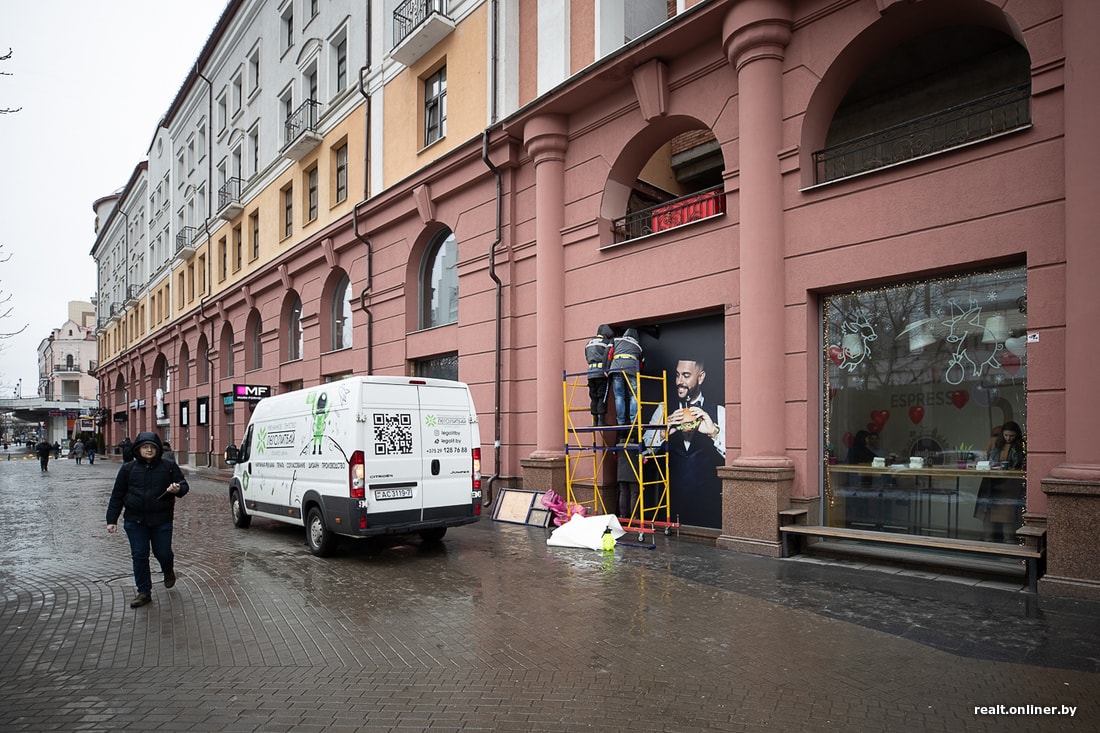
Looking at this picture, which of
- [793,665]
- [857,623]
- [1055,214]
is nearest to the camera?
[793,665]

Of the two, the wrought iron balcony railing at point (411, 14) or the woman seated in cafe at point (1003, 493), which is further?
the wrought iron balcony railing at point (411, 14)

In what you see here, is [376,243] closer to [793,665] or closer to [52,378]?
[793,665]

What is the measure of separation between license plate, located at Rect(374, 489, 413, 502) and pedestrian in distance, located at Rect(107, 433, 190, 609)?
7.90 feet

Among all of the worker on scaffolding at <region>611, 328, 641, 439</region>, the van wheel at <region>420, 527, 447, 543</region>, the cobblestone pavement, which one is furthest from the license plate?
the worker on scaffolding at <region>611, 328, 641, 439</region>

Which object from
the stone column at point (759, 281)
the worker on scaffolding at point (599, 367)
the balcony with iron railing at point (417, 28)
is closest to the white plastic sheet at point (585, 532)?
the stone column at point (759, 281)

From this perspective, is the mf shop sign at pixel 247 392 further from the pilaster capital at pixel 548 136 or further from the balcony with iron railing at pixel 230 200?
the pilaster capital at pixel 548 136

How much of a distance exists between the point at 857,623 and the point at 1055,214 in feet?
15.9

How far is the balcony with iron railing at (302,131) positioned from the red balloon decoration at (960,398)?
19.8 metres

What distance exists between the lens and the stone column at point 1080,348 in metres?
6.78

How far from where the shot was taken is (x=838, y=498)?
9430 millimetres

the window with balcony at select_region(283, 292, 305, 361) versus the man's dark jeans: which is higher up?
the window with balcony at select_region(283, 292, 305, 361)

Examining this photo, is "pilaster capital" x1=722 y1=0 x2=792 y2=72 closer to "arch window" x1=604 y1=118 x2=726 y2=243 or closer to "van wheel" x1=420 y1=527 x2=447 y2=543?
"arch window" x1=604 y1=118 x2=726 y2=243

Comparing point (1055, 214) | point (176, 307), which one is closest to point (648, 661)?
point (1055, 214)

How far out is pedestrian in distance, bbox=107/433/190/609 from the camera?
717 cm
